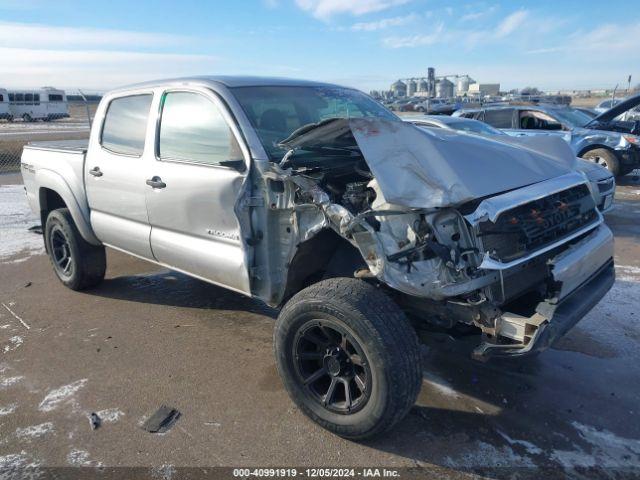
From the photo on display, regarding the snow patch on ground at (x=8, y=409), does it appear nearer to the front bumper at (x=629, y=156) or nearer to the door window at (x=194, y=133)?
the door window at (x=194, y=133)

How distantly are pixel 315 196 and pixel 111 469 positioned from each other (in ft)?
5.95

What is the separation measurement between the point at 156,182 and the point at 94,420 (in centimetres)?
170

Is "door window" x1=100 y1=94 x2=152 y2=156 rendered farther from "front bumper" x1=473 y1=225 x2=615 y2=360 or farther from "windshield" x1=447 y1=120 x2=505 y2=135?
"windshield" x1=447 y1=120 x2=505 y2=135

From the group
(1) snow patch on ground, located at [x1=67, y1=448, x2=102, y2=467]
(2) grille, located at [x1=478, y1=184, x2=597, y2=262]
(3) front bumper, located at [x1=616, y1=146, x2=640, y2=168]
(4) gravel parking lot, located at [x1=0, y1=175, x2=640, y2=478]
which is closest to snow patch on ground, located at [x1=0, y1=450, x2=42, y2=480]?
(4) gravel parking lot, located at [x1=0, y1=175, x2=640, y2=478]

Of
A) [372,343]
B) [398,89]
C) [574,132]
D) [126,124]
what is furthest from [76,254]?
[398,89]

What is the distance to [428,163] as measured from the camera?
2.81 metres

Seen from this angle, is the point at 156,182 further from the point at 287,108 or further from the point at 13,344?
the point at 13,344

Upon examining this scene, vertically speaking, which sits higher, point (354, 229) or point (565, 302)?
point (354, 229)

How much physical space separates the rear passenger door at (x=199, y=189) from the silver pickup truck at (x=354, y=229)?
1 centimetres

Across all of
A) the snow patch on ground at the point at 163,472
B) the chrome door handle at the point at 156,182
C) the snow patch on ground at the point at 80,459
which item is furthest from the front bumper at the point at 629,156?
the snow patch on ground at the point at 80,459

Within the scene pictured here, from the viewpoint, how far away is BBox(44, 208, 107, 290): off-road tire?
16.3ft

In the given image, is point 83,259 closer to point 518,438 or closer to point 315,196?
point 315,196

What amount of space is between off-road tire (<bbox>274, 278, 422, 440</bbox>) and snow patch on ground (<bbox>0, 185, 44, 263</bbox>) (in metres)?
5.22

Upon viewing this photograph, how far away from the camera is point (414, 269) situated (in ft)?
8.68
